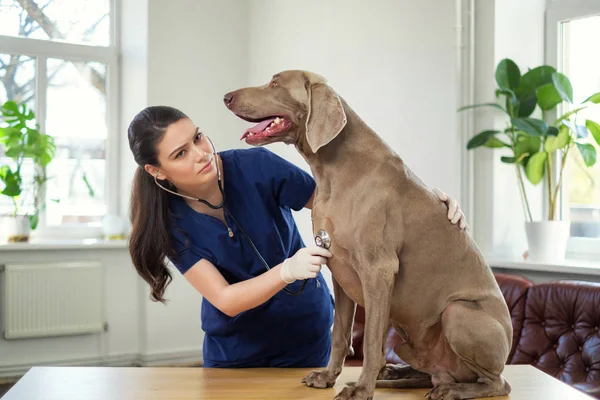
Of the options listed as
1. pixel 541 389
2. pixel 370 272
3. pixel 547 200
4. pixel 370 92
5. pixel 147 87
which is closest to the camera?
pixel 370 272

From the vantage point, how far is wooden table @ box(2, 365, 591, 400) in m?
1.51

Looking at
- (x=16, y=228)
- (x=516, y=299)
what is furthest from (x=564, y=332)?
(x=16, y=228)

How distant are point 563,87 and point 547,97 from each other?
0.10m

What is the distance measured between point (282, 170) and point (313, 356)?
0.56 m

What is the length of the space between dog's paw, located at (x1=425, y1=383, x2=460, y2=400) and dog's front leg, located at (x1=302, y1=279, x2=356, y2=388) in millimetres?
211

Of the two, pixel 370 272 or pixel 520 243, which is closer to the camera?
pixel 370 272

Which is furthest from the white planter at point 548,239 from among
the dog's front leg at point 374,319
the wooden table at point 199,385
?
the dog's front leg at point 374,319

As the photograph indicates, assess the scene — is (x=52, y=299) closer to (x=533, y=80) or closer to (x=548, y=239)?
(x=548, y=239)

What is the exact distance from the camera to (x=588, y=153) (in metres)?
3.18

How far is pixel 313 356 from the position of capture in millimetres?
2064

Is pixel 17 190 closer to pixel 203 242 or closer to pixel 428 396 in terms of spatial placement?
pixel 203 242

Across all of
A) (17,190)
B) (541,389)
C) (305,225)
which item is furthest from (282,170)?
(17,190)

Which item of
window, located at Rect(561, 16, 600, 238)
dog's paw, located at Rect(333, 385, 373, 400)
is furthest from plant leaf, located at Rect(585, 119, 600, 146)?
dog's paw, located at Rect(333, 385, 373, 400)

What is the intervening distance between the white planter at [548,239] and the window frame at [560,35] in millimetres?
187
